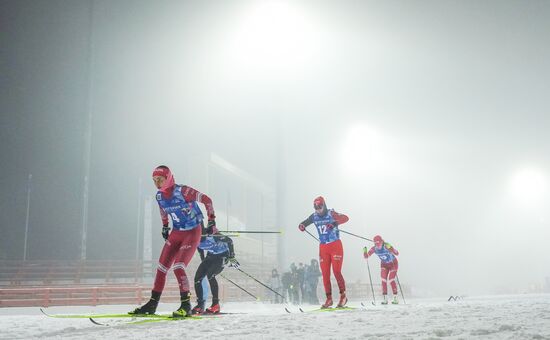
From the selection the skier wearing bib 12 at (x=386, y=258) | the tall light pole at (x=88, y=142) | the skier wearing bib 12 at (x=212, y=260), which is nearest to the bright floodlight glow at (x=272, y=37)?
the tall light pole at (x=88, y=142)

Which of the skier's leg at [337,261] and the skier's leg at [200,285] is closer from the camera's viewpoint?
the skier's leg at [200,285]

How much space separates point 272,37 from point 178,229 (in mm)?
33524

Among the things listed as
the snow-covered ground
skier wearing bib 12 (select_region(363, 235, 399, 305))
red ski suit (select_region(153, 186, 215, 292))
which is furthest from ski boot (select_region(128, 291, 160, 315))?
skier wearing bib 12 (select_region(363, 235, 399, 305))

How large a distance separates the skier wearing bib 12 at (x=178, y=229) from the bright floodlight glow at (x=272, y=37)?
95.3ft

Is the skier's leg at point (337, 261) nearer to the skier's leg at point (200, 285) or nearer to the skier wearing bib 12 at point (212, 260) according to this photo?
the skier wearing bib 12 at point (212, 260)

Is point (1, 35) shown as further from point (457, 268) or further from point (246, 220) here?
point (457, 268)

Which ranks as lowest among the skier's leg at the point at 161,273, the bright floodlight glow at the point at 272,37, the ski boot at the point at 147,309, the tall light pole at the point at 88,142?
the ski boot at the point at 147,309

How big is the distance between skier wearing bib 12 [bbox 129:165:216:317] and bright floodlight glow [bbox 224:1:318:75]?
29.1 metres

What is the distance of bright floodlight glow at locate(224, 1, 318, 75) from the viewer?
3709cm

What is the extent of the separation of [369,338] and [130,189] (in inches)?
1271

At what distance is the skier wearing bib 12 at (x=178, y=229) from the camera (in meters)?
6.98

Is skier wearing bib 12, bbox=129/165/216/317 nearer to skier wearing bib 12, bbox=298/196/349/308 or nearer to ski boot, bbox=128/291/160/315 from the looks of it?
ski boot, bbox=128/291/160/315

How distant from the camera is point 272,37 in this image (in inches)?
1510

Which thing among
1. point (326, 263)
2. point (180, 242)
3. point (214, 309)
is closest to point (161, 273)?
point (180, 242)
